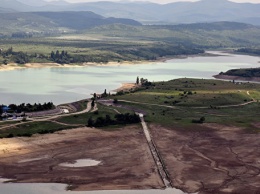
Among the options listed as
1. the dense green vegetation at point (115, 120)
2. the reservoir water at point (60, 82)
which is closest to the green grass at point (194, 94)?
the reservoir water at point (60, 82)

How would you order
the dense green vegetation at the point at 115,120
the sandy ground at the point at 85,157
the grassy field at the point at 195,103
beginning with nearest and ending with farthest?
the sandy ground at the point at 85,157
the dense green vegetation at the point at 115,120
the grassy field at the point at 195,103

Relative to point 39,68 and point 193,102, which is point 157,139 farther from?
point 39,68

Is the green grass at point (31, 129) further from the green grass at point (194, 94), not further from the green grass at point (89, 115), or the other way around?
the green grass at point (194, 94)

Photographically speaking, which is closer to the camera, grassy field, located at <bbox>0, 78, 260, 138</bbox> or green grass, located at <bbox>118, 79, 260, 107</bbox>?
grassy field, located at <bbox>0, 78, 260, 138</bbox>

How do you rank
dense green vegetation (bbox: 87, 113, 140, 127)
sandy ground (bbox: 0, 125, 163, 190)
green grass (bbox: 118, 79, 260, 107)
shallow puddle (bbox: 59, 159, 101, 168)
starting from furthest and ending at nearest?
green grass (bbox: 118, 79, 260, 107)
dense green vegetation (bbox: 87, 113, 140, 127)
shallow puddle (bbox: 59, 159, 101, 168)
sandy ground (bbox: 0, 125, 163, 190)

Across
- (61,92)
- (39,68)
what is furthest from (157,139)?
(39,68)

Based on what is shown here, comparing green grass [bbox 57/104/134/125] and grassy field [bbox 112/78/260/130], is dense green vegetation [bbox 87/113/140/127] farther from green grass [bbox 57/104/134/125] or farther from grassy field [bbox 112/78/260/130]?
grassy field [bbox 112/78/260/130]

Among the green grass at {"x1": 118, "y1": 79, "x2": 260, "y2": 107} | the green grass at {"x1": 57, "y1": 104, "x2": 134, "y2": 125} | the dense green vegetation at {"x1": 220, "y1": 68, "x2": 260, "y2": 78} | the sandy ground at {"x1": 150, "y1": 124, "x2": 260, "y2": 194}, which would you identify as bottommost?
the sandy ground at {"x1": 150, "y1": 124, "x2": 260, "y2": 194}

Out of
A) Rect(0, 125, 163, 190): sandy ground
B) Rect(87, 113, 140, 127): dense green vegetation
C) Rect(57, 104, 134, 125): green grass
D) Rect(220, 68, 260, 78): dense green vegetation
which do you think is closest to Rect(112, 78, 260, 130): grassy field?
Rect(87, 113, 140, 127): dense green vegetation
